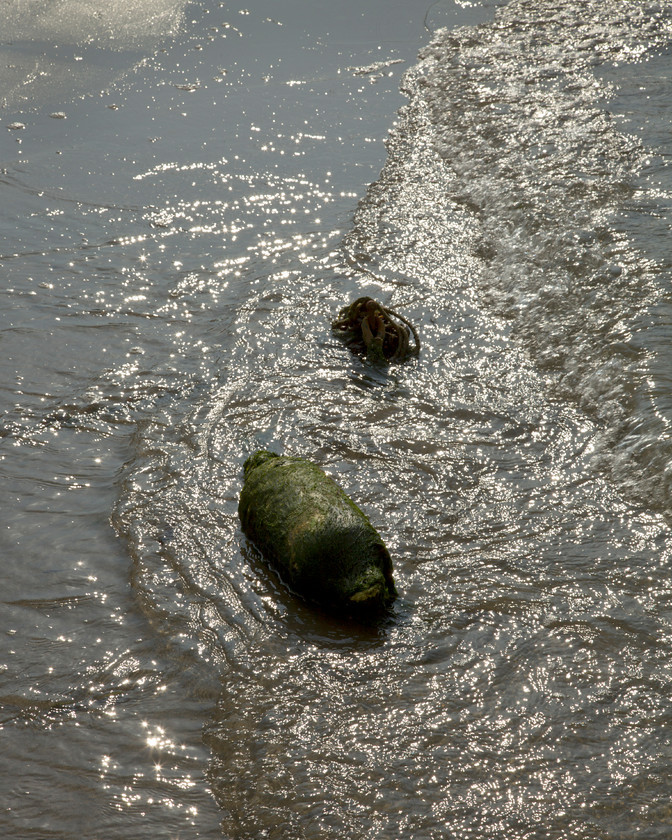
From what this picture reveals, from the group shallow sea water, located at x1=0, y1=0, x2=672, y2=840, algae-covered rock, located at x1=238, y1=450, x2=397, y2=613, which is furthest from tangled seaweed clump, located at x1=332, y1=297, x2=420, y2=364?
algae-covered rock, located at x1=238, y1=450, x2=397, y2=613

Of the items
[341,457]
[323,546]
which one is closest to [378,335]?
[341,457]

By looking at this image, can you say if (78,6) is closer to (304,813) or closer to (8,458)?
(8,458)

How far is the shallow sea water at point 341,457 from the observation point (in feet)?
9.34

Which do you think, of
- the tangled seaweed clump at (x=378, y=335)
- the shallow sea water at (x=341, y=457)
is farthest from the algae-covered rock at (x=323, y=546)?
the tangled seaweed clump at (x=378, y=335)

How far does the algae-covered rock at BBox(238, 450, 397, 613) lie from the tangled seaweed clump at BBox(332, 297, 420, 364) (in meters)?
1.90

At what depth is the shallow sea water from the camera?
2.85m

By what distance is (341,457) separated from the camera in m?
4.56

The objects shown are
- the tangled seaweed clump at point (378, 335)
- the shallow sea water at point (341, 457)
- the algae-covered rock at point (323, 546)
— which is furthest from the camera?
the tangled seaweed clump at point (378, 335)

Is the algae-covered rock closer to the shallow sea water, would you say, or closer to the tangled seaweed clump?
the shallow sea water

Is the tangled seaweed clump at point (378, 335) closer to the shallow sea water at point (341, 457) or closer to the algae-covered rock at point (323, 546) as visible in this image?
the shallow sea water at point (341, 457)

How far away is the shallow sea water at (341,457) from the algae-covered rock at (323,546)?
0.14 m

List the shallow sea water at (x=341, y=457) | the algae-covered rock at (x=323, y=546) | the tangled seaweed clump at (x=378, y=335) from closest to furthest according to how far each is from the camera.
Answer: the shallow sea water at (x=341, y=457) → the algae-covered rock at (x=323, y=546) → the tangled seaweed clump at (x=378, y=335)

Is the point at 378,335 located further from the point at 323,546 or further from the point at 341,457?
the point at 323,546

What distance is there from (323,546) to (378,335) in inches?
96.2
